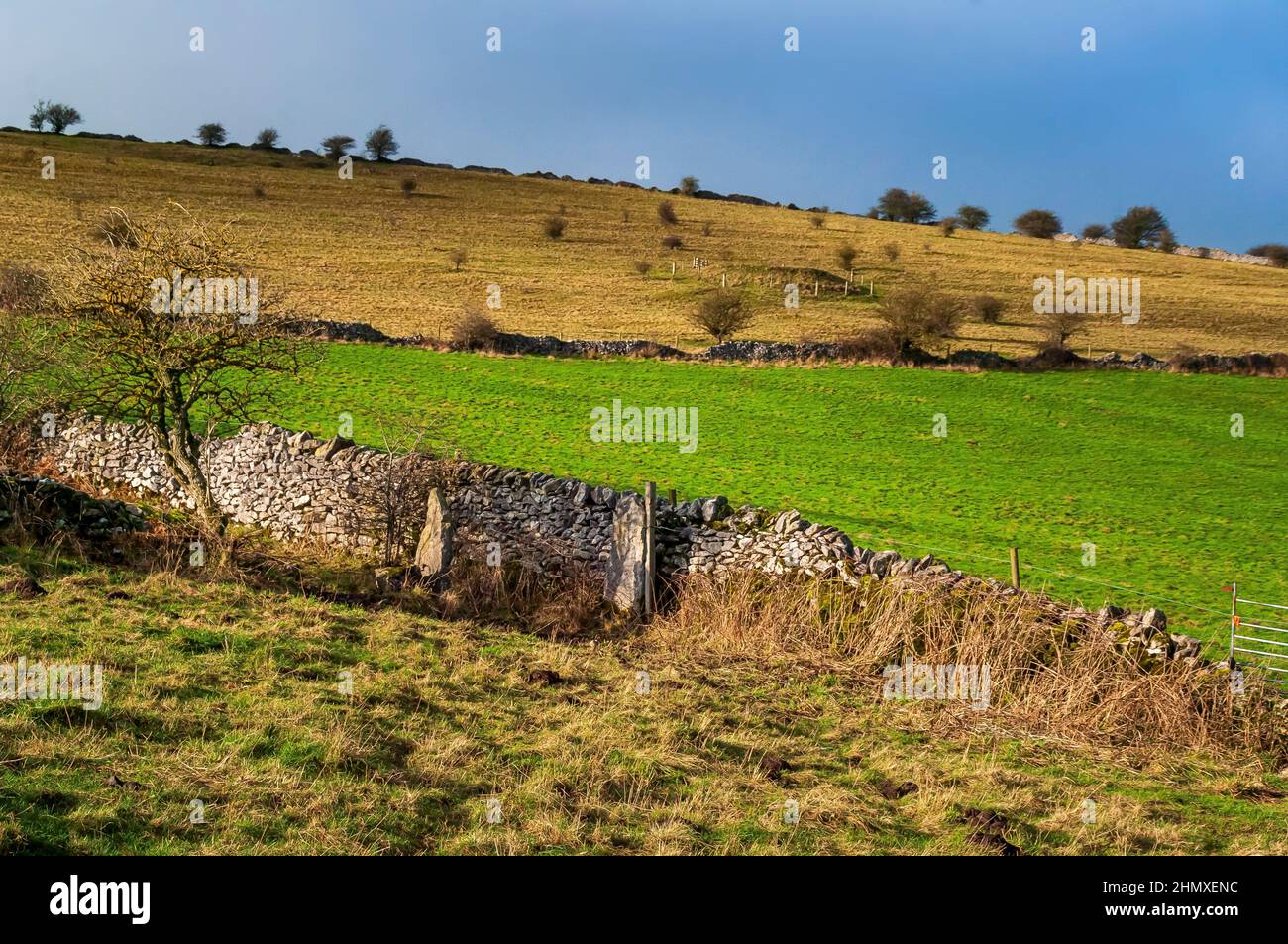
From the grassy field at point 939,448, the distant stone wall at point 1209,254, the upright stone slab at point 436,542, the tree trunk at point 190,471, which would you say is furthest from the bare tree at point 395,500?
the distant stone wall at point 1209,254

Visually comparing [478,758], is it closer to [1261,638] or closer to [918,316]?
[1261,638]

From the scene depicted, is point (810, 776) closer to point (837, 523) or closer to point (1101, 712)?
point (1101, 712)

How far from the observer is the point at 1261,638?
15.3 m

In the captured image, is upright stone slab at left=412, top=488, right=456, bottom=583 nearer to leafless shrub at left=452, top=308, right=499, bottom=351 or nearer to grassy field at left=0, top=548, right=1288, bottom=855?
grassy field at left=0, top=548, right=1288, bottom=855

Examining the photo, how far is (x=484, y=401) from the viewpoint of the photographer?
109 feet

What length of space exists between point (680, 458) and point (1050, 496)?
9782 millimetres

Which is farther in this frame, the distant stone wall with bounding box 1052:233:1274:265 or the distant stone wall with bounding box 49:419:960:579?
the distant stone wall with bounding box 1052:233:1274:265

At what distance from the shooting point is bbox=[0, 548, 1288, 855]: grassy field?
7629 millimetres

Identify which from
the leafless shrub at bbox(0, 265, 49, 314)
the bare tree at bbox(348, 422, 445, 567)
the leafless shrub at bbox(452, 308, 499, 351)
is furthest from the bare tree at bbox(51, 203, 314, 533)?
the leafless shrub at bbox(452, 308, 499, 351)

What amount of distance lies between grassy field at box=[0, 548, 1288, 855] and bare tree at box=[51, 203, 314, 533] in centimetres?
516

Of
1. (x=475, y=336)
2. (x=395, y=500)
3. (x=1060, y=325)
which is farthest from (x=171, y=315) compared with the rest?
(x=1060, y=325)

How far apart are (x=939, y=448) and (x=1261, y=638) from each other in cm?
1718

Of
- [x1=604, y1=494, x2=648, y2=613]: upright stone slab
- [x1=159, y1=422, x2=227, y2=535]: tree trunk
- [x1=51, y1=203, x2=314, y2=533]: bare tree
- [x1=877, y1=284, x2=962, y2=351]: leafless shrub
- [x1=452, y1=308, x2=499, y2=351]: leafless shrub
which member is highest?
[x1=877, y1=284, x2=962, y2=351]: leafless shrub

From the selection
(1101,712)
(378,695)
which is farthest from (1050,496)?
(378,695)
